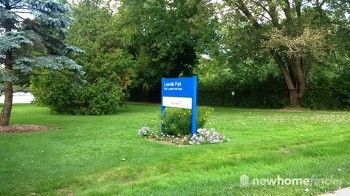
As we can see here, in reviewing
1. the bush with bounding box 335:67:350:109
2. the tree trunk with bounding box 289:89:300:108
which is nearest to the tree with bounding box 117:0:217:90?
the tree trunk with bounding box 289:89:300:108

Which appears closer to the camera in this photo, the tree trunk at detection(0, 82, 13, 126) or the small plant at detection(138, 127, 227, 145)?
the small plant at detection(138, 127, 227, 145)

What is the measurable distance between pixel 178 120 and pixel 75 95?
11494 millimetres

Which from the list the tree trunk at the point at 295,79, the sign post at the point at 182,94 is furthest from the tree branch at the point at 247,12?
the sign post at the point at 182,94

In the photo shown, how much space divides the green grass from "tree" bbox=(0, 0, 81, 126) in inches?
115

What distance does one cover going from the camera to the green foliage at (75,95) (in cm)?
2223

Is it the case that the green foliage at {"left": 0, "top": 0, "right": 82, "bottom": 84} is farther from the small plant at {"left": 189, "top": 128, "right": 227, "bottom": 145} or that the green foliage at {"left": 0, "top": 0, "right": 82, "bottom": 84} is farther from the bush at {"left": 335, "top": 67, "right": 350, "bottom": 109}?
the bush at {"left": 335, "top": 67, "right": 350, "bottom": 109}

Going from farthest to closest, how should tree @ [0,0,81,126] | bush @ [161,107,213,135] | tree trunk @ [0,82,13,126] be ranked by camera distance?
1. tree trunk @ [0,82,13,126]
2. tree @ [0,0,81,126]
3. bush @ [161,107,213,135]

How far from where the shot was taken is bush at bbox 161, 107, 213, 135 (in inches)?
464

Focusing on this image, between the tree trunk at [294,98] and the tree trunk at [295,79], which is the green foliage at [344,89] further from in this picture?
the tree trunk at [294,98]

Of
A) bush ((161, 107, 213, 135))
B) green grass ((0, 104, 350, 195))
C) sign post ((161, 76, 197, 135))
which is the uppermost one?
sign post ((161, 76, 197, 135))

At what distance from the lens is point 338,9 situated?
2553 cm

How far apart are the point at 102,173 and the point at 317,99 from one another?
20388 millimetres

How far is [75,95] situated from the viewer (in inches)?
874

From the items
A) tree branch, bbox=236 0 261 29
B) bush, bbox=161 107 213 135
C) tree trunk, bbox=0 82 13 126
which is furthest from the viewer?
tree branch, bbox=236 0 261 29
